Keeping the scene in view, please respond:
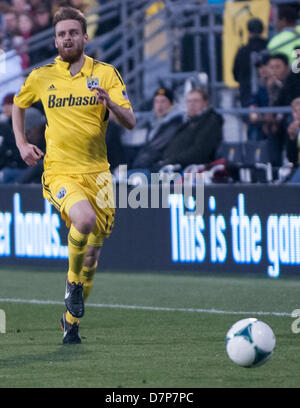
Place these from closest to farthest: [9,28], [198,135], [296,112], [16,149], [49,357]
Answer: [49,357] → [296,112] → [198,135] → [16,149] → [9,28]

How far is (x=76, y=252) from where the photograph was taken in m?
7.35

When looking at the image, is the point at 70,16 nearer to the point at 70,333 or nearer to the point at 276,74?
the point at 70,333

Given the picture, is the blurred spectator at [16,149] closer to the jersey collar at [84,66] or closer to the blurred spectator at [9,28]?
the blurred spectator at [9,28]

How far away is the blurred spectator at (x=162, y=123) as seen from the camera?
1327 cm

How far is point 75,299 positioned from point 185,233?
4.59m

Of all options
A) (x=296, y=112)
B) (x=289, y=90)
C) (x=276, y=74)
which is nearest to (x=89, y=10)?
(x=276, y=74)

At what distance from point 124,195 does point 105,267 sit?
896 millimetres

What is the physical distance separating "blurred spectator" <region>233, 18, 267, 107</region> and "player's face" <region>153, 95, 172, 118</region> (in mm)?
1040

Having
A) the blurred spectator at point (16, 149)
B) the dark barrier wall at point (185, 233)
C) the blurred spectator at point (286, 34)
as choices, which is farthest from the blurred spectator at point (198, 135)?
the blurred spectator at point (16, 149)

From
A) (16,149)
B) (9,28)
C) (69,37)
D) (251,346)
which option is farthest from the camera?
(9,28)

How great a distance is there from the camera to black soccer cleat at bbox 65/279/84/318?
23.8 feet

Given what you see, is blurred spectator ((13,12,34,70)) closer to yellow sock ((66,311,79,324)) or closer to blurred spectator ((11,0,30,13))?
blurred spectator ((11,0,30,13))

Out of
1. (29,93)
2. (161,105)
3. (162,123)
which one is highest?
(161,105)

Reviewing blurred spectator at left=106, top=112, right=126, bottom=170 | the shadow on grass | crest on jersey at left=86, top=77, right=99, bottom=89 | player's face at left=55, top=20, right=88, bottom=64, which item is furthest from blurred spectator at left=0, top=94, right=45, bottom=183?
the shadow on grass
